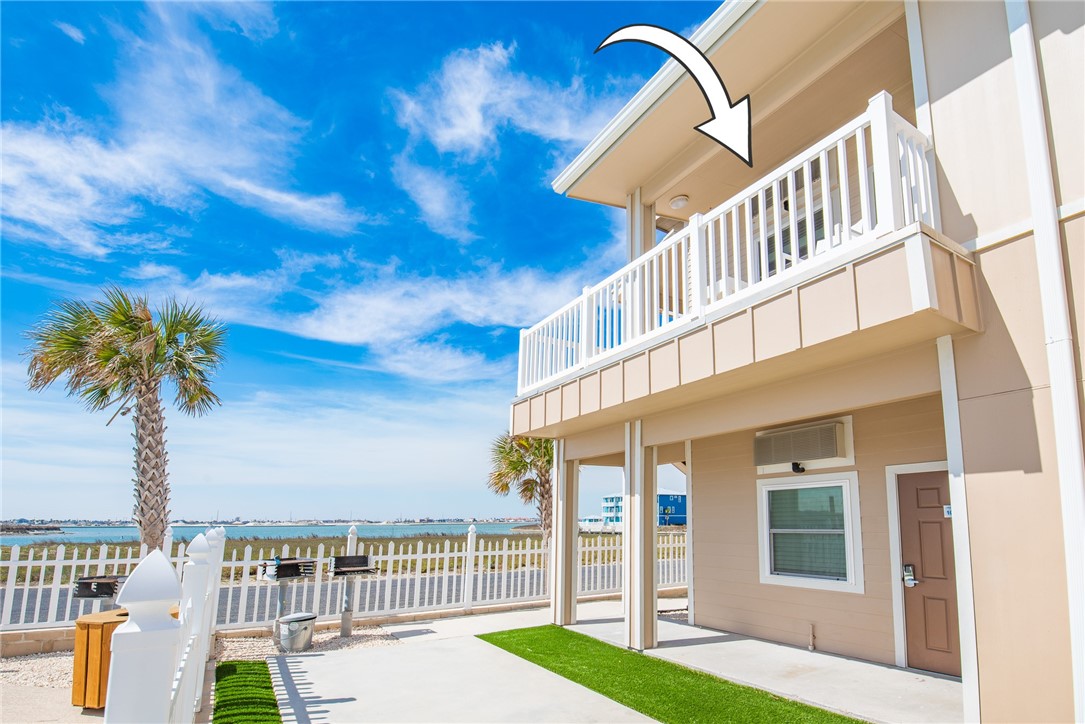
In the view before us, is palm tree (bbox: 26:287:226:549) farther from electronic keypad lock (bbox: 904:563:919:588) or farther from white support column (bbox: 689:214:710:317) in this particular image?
electronic keypad lock (bbox: 904:563:919:588)

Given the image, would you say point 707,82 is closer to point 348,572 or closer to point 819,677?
point 819,677

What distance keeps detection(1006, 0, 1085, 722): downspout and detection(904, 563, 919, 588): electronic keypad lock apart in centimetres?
304

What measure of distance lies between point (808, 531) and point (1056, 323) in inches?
176

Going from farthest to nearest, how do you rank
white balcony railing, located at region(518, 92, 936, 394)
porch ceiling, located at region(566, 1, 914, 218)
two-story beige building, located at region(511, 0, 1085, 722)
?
1. porch ceiling, located at region(566, 1, 914, 218)
2. white balcony railing, located at region(518, 92, 936, 394)
3. two-story beige building, located at region(511, 0, 1085, 722)

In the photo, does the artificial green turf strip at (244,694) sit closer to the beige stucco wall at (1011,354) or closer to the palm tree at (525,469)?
the beige stucco wall at (1011,354)

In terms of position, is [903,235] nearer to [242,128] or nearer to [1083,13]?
[1083,13]

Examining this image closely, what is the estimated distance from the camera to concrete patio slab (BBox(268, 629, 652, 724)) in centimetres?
509

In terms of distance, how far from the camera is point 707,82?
21.0 ft

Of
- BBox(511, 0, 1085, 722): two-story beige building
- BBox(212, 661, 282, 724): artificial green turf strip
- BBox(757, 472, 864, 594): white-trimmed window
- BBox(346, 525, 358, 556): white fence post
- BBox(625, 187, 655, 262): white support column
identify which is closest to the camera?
BBox(511, 0, 1085, 722): two-story beige building

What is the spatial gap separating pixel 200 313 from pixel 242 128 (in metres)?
3.57

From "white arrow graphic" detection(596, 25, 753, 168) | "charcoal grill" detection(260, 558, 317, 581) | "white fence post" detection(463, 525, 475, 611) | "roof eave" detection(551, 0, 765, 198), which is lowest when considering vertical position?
"white fence post" detection(463, 525, 475, 611)

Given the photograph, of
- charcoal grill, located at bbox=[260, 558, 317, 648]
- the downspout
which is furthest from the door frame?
charcoal grill, located at bbox=[260, 558, 317, 648]

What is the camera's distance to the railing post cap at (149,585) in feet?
5.33

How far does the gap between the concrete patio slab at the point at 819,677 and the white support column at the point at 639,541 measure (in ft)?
1.01
